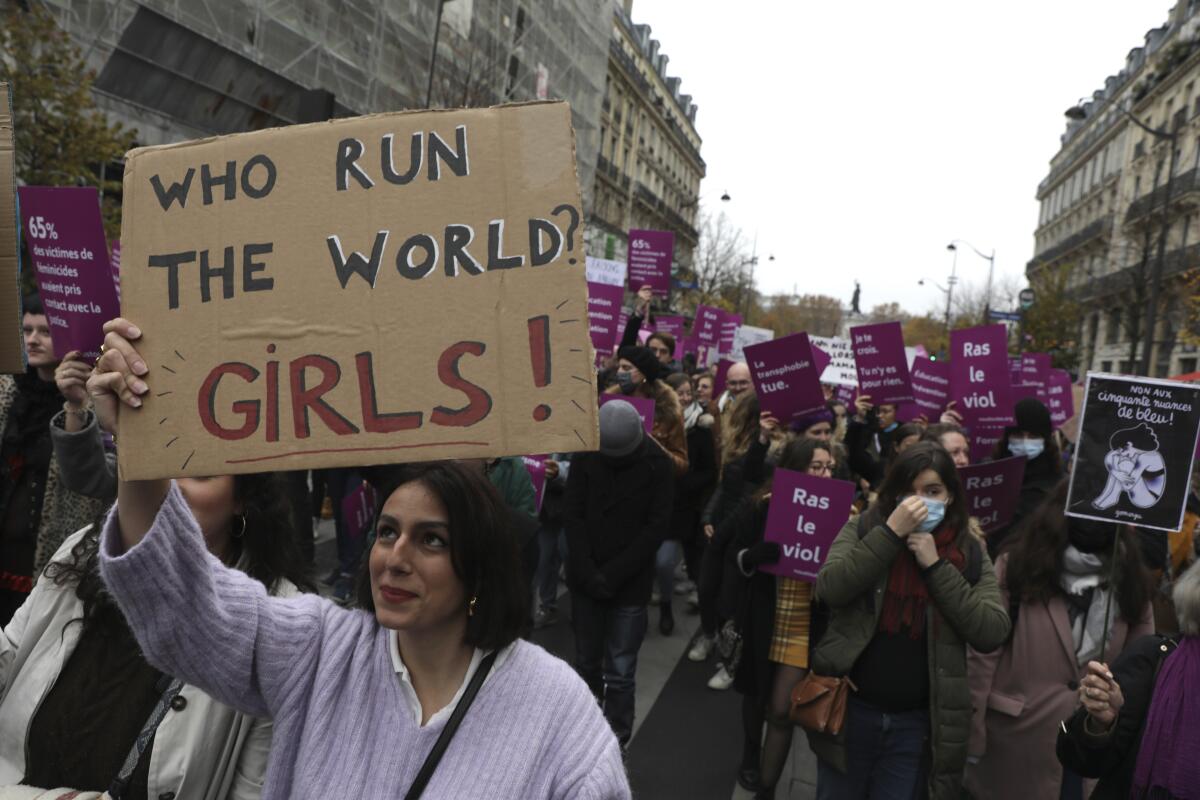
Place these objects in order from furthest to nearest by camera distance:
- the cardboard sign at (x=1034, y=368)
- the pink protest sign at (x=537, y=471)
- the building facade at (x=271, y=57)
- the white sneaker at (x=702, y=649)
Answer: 1. the building facade at (x=271, y=57)
2. the cardboard sign at (x=1034, y=368)
3. the white sneaker at (x=702, y=649)
4. the pink protest sign at (x=537, y=471)

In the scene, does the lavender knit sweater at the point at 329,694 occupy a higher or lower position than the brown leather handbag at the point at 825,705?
higher

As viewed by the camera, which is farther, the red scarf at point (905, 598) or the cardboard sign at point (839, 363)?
the cardboard sign at point (839, 363)

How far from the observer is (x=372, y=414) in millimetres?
1552

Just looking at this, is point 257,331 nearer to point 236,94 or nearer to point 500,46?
point 236,94

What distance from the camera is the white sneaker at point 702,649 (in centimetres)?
598

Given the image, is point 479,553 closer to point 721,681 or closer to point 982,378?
point 721,681

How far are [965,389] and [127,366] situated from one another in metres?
6.24

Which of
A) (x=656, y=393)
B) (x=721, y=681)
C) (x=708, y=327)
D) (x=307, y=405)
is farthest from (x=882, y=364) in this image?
(x=708, y=327)

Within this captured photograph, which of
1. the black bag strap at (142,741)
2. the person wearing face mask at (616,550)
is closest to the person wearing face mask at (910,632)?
the person wearing face mask at (616,550)

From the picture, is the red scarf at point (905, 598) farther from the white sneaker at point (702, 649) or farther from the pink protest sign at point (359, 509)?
the white sneaker at point (702, 649)

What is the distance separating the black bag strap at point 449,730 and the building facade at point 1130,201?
2230 centimetres

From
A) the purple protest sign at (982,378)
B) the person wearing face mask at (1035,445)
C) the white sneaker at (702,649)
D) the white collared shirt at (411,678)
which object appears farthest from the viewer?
the purple protest sign at (982,378)

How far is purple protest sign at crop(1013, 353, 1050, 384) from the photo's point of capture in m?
9.55

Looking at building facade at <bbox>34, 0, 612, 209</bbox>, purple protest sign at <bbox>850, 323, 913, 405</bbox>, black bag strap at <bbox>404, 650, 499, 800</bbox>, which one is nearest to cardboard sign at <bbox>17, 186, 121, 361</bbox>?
black bag strap at <bbox>404, 650, 499, 800</bbox>
